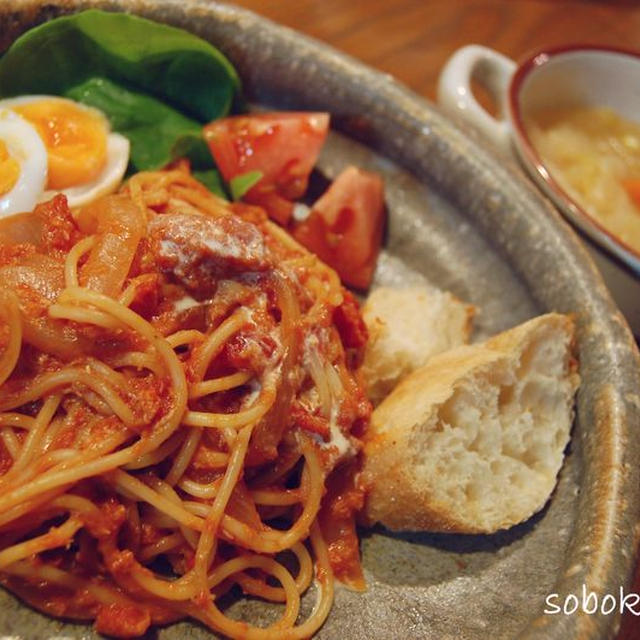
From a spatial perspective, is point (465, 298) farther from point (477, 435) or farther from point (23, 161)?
point (23, 161)

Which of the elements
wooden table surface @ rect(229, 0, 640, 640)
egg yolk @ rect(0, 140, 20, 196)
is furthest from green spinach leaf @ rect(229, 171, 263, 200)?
wooden table surface @ rect(229, 0, 640, 640)

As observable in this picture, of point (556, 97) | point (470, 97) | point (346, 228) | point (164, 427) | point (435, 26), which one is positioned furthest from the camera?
point (435, 26)

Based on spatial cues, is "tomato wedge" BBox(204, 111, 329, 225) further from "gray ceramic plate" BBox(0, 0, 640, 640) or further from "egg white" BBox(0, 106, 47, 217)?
"egg white" BBox(0, 106, 47, 217)

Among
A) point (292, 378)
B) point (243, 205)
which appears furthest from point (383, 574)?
point (243, 205)

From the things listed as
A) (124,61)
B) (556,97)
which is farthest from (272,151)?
(556,97)

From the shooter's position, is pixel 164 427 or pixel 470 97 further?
pixel 470 97

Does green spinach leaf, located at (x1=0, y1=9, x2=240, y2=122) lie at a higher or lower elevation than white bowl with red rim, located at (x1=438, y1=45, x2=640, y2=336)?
lower

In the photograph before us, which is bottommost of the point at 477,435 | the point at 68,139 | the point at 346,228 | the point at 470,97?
the point at 68,139

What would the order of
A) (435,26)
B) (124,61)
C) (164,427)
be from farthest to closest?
(435,26) < (124,61) < (164,427)
